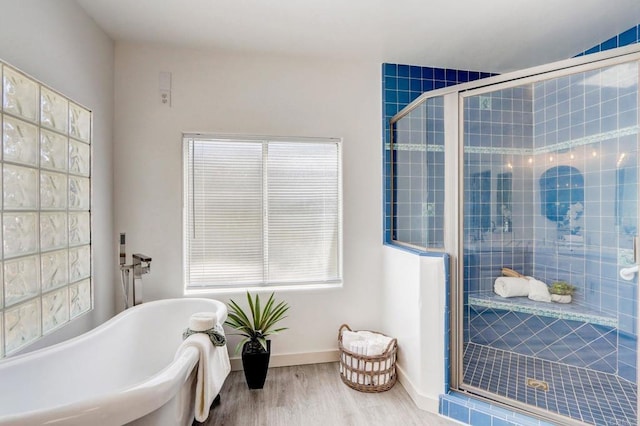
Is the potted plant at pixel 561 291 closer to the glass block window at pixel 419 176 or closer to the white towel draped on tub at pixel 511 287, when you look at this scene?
the white towel draped on tub at pixel 511 287

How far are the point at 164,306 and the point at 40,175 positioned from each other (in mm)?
1095

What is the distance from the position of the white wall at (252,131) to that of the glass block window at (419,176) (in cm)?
19

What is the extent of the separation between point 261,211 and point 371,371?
1479mm

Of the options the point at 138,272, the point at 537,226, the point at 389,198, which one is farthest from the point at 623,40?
the point at 138,272

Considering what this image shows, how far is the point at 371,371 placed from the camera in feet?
7.04

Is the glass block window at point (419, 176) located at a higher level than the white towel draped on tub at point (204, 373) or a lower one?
higher

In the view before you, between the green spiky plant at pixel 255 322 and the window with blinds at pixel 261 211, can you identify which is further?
the window with blinds at pixel 261 211

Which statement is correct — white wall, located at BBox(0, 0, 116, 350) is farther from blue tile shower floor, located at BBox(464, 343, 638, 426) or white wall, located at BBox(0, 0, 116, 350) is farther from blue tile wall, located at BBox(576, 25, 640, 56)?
blue tile wall, located at BBox(576, 25, 640, 56)

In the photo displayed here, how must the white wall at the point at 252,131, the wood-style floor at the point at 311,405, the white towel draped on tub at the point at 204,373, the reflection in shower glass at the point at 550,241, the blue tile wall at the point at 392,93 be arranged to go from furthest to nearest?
the blue tile wall at the point at 392,93 < the white wall at the point at 252,131 < the wood-style floor at the point at 311,405 < the reflection in shower glass at the point at 550,241 < the white towel draped on tub at the point at 204,373

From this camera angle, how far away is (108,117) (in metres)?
2.26

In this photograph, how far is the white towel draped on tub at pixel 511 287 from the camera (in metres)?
2.08

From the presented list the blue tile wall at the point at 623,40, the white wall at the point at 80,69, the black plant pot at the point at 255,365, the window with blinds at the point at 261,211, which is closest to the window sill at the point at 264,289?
the window with blinds at the point at 261,211

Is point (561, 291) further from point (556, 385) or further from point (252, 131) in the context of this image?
point (252, 131)

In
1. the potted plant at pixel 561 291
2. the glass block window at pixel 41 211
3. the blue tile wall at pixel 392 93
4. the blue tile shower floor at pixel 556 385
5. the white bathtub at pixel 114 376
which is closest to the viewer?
the white bathtub at pixel 114 376
